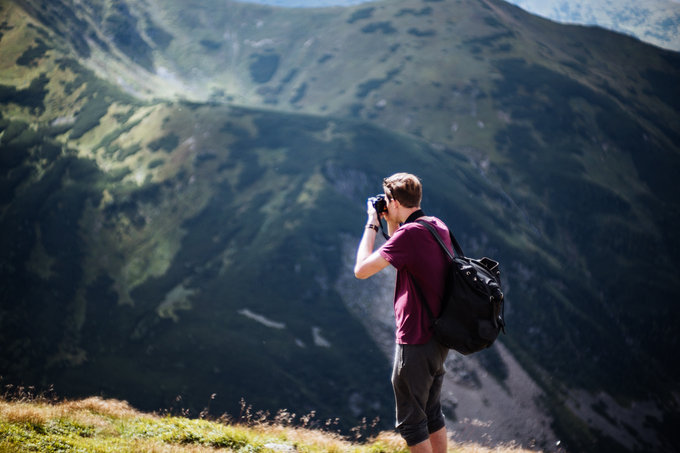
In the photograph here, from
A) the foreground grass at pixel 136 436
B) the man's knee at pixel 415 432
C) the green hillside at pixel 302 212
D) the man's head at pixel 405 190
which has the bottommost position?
the green hillside at pixel 302 212

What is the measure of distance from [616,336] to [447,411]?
134ft

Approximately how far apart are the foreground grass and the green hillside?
42.8 meters

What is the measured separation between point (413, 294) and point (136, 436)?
6509 millimetres

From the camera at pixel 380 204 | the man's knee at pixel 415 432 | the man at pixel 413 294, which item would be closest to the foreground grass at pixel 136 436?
the man's knee at pixel 415 432

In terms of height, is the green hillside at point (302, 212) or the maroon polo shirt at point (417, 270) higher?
the maroon polo shirt at point (417, 270)

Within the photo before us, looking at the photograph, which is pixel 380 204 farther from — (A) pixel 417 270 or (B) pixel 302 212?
(B) pixel 302 212

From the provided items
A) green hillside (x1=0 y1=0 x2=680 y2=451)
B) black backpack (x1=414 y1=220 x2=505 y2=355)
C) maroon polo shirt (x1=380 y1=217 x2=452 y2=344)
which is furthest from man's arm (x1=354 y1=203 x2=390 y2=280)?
green hillside (x1=0 y1=0 x2=680 y2=451)

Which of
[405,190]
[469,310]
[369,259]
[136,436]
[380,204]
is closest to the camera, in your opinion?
[469,310]

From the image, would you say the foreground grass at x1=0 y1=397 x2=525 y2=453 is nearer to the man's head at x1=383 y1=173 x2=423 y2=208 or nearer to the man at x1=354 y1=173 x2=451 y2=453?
the man at x1=354 y1=173 x2=451 y2=453

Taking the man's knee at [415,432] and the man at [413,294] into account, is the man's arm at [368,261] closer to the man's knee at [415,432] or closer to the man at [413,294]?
the man at [413,294]

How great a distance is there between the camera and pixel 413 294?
6.61 m

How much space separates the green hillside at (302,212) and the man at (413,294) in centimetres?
4884

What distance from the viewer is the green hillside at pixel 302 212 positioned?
57.1 metres

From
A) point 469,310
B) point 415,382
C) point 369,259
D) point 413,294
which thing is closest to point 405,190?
point 369,259
